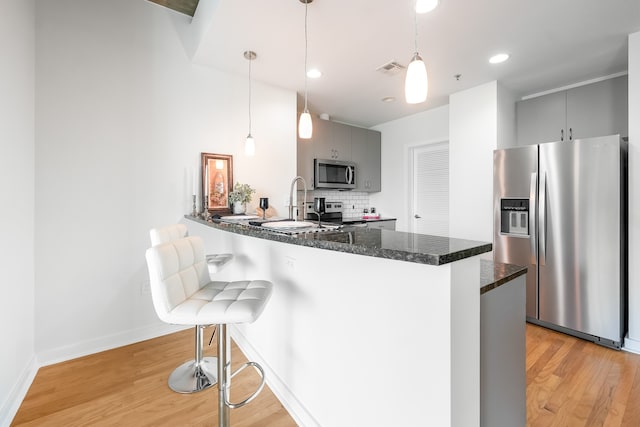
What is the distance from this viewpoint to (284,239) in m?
1.13

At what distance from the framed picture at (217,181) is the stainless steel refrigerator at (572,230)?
273cm

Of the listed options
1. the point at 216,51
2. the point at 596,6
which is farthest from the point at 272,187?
the point at 596,6

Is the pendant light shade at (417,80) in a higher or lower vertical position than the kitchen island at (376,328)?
higher

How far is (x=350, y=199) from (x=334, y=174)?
85 cm

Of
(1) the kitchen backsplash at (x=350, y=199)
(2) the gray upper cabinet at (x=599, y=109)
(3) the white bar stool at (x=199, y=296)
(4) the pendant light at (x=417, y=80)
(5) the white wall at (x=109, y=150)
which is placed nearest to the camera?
(3) the white bar stool at (x=199, y=296)

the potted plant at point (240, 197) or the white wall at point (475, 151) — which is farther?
the white wall at point (475, 151)

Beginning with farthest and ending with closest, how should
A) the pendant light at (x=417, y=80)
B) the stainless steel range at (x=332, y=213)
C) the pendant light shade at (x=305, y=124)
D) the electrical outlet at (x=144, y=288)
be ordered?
1. the stainless steel range at (x=332, y=213)
2. the electrical outlet at (x=144, y=288)
3. the pendant light shade at (x=305, y=124)
4. the pendant light at (x=417, y=80)

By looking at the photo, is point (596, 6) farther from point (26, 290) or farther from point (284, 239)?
point (26, 290)

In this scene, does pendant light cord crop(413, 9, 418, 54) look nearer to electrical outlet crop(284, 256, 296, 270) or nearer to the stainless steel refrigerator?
the stainless steel refrigerator

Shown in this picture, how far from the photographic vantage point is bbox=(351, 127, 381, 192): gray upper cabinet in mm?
4524

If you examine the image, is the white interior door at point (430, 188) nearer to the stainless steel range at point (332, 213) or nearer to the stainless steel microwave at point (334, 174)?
the stainless steel microwave at point (334, 174)

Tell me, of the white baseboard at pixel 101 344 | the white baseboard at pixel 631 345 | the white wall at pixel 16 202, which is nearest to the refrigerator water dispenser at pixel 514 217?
the white baseboard at pixel 631 345

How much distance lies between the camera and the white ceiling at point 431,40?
189 centimetres

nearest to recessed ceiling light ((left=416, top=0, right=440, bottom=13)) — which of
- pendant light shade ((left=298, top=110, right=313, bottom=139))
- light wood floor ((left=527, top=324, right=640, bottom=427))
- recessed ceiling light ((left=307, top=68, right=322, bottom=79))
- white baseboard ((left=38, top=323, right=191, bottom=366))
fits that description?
pendant light shade ((left=298, top=110, right=313, bottom=139))
